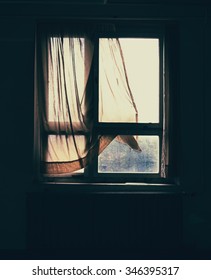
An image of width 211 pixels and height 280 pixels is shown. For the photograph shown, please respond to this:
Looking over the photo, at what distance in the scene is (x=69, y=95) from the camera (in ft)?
19.0

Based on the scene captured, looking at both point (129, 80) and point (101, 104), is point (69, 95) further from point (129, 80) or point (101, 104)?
point (129, 80)

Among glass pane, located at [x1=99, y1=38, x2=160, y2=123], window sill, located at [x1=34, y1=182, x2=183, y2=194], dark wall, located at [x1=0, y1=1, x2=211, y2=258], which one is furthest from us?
glass pane, located at [x1=99, y1=38, x2=160, y2=123]

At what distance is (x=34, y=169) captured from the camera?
5.73 metres

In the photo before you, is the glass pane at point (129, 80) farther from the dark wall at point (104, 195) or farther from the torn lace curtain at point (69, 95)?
the dark wall at point (104, 195)

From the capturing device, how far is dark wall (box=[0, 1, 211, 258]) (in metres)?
5.54

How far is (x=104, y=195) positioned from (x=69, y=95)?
1.11 m

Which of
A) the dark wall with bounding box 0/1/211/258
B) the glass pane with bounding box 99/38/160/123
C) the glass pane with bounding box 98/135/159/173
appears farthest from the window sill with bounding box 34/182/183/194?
the glass pane with bounding box 99/38/160/123

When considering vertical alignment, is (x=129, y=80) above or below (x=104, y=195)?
above

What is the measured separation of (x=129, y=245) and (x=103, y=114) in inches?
54.8

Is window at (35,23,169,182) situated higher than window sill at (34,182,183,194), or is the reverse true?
window at (35,23,169,182)

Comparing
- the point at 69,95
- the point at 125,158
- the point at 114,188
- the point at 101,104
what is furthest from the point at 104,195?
the point at 69,95

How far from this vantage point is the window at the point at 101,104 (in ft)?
19.0

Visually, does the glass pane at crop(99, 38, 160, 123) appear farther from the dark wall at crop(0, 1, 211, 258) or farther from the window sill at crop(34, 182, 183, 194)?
the window sill at crop(34, 182, 183, 194)

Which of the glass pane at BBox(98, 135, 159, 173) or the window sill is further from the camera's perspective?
the glass pane at BBox(98, 135, 159, 173)
